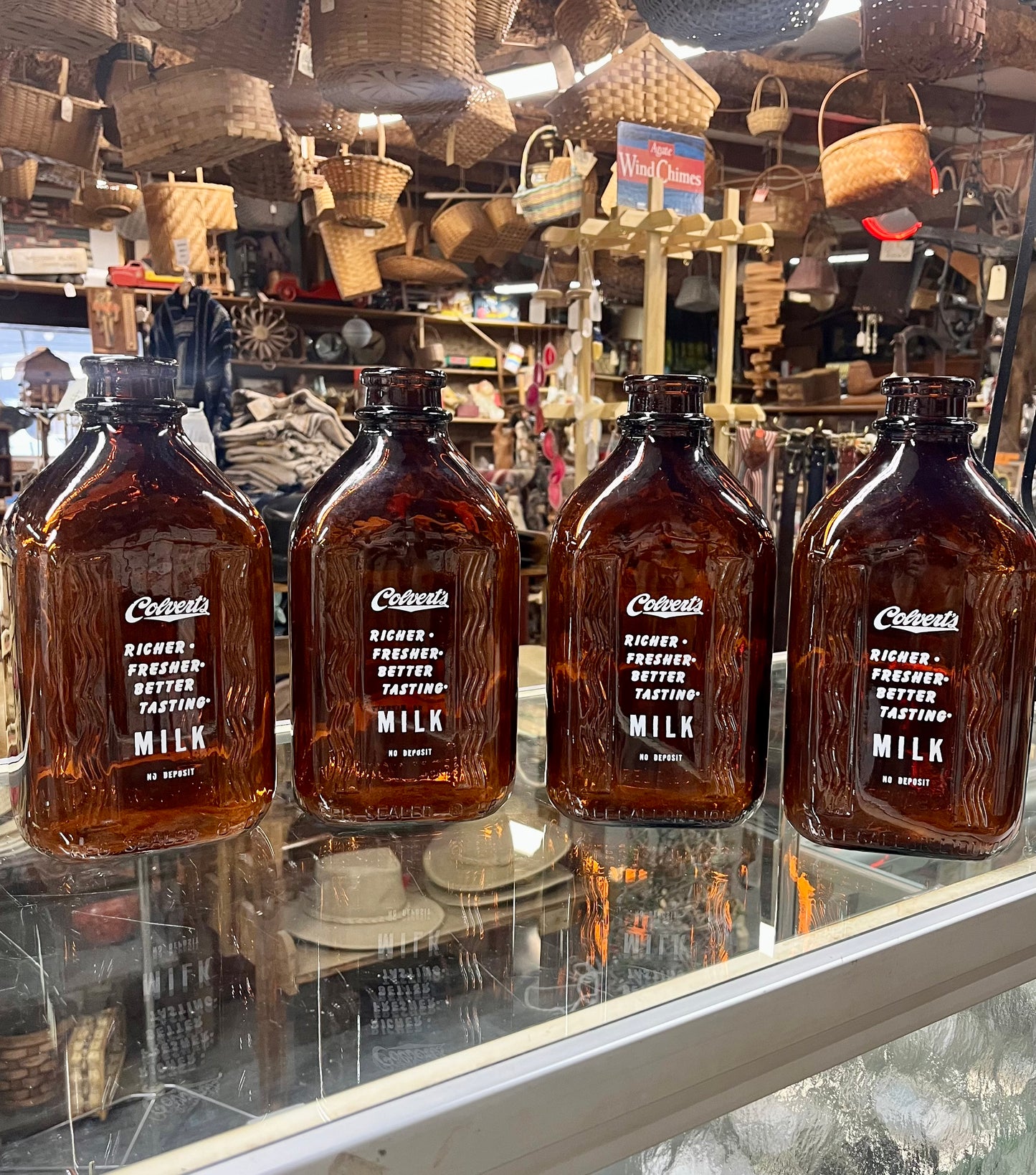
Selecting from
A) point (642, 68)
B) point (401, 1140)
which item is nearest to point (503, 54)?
point (642, 68)

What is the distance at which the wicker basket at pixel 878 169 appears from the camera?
252 centimetres

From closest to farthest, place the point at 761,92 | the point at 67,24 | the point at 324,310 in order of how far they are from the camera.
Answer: the point at 67,24
the point at 761,92
the point at 324,310

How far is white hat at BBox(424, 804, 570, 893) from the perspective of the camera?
648 mm

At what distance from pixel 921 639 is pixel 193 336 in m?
1.36

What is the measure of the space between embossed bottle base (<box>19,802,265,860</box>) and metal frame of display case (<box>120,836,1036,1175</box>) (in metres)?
0.25

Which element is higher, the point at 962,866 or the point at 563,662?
the point at 563,662

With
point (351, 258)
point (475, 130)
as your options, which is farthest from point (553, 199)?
point (351, 258)

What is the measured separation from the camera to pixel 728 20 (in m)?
1.67

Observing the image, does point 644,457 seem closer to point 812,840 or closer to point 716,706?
point 716,706

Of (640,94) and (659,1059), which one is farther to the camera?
(640,94)

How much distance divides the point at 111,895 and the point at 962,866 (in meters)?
0.53

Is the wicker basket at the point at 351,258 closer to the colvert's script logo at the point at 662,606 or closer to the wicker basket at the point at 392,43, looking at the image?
the wicker basket at the point at 392,43

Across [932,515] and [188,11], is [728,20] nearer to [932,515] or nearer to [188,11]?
[188,11]

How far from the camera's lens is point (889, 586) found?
0.63 meters
